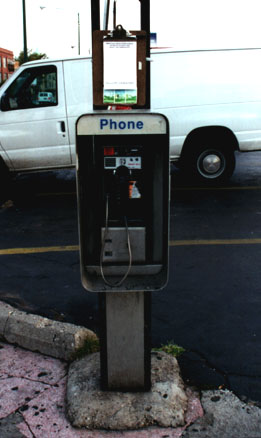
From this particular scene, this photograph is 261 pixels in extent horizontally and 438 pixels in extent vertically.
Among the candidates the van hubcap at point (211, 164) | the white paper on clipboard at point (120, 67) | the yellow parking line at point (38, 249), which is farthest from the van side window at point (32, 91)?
the white paper on clipboard at point (120, 67)

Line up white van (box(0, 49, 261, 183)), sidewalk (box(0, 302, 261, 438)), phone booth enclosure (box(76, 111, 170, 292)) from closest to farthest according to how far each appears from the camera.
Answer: phone booth enclosure (box(76, 111, 170, 292)) < sidewalk (box(0, 302, 261, 438)) < white van (box(0, 49, 261, 183))

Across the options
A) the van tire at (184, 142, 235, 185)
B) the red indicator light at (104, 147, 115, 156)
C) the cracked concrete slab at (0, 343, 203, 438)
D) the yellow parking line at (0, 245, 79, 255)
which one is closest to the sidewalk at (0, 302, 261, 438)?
the cracked concrete slab at (0, 343, 203, 438)

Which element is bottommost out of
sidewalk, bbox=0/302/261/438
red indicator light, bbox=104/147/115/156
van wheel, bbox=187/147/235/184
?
sidewalk, bbox=0/302/261/438

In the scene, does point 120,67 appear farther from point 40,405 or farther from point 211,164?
point 211,164

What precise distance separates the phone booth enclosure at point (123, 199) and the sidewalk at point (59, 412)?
0.77 meters

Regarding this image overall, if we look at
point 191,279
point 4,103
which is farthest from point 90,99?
point 191,279

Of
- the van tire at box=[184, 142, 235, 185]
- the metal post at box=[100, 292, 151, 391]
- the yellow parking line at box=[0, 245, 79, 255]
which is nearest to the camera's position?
the metal post at box=[100, 292, 151, 391]

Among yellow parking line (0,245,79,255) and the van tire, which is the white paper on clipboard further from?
the van tire

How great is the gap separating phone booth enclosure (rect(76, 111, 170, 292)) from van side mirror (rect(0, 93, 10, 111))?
20.0 ft

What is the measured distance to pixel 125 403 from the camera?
2.87 meters

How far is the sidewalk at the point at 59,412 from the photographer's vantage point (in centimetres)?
272

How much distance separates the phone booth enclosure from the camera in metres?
2.59

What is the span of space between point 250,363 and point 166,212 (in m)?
1.36

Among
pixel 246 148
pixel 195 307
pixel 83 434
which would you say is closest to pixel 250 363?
pixel 195 307
